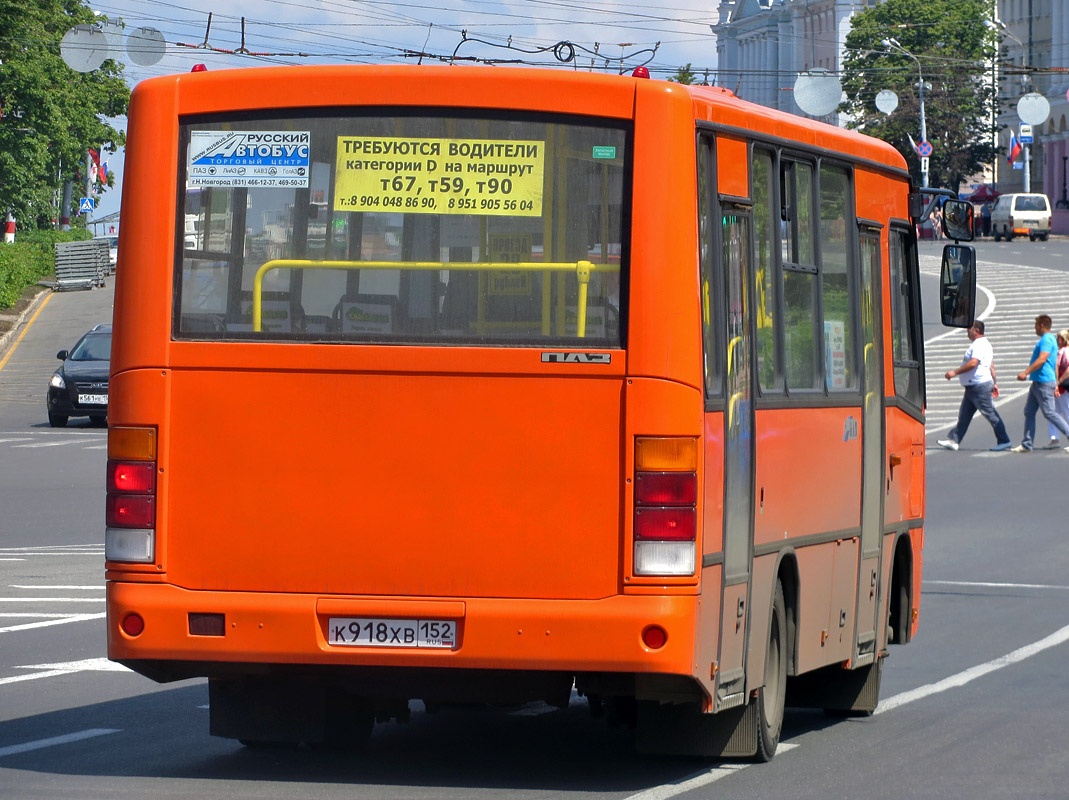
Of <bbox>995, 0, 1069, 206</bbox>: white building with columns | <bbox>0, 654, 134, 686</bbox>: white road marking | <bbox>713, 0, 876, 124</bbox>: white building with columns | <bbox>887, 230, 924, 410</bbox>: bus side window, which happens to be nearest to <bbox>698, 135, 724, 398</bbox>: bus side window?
<bbox>887, 230, 924, 410</bbox>: bus side window

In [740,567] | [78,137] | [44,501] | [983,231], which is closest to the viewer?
[740,567]

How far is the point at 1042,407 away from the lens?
29453 millimetres

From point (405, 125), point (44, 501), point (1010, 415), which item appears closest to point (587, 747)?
point (405, 125)

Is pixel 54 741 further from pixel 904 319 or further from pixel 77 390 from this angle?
pixel 77 390

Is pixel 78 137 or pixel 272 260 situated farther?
pixel 78 137

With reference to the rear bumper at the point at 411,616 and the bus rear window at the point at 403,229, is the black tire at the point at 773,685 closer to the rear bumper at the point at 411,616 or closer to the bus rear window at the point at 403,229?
the rear bumper at the point at 411,616

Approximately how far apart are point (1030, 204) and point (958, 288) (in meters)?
77.3

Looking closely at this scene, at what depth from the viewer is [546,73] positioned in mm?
7949

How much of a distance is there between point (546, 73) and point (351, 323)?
111 centimetres

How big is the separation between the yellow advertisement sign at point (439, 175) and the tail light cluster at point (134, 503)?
1110 mm

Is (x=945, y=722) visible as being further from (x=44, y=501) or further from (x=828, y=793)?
(x=44, y=501)

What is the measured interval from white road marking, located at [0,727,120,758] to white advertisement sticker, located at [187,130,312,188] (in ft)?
8.08

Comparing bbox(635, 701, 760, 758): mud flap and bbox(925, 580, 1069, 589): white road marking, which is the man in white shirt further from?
bbox(635, 701, 760, 758): mud flap

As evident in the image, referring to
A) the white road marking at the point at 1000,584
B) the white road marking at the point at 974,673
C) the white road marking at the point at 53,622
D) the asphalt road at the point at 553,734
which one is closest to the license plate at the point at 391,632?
the asphalt road at the point at 553,734
